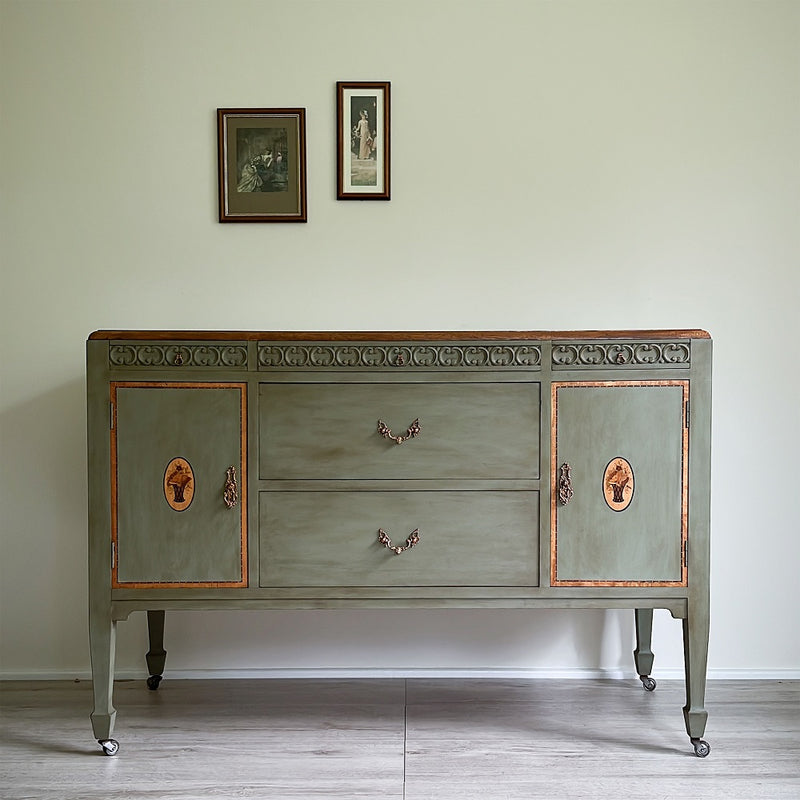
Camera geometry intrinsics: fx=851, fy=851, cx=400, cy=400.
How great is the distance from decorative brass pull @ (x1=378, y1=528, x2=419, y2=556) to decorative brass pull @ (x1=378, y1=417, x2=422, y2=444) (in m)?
Result: 0.22

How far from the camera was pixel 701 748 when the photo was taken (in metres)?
2.08

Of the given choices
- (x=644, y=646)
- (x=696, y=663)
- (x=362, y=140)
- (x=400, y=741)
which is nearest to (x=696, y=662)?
(x=696, y=663)

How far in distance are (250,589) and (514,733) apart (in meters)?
0.79

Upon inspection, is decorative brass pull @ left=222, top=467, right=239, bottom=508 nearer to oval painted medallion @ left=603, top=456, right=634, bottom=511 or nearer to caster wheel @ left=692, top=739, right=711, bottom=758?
oval painted medallion @ left=603, top=456, right=634, bottom=511

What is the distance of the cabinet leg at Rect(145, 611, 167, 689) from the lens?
2543mm

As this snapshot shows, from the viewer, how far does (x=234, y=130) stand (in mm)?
2570

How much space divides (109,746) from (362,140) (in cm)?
181

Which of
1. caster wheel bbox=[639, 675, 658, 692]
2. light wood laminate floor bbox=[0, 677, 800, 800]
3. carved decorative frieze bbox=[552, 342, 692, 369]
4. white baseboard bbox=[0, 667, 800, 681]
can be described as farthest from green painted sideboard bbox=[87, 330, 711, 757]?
white baseboard bbox=[0, 667, 800, 681]

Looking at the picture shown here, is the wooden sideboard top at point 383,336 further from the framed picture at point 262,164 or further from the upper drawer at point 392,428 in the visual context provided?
the framed picture at point 262,164

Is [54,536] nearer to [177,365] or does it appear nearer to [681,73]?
[177,365]

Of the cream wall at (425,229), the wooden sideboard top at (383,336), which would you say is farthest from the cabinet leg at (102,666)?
the wooden sideboard top at (383,336)

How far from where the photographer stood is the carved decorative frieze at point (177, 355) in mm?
2041

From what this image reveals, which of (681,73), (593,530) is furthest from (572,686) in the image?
(681,73)

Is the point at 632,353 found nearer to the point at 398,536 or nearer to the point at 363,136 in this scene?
the point at 398,536
